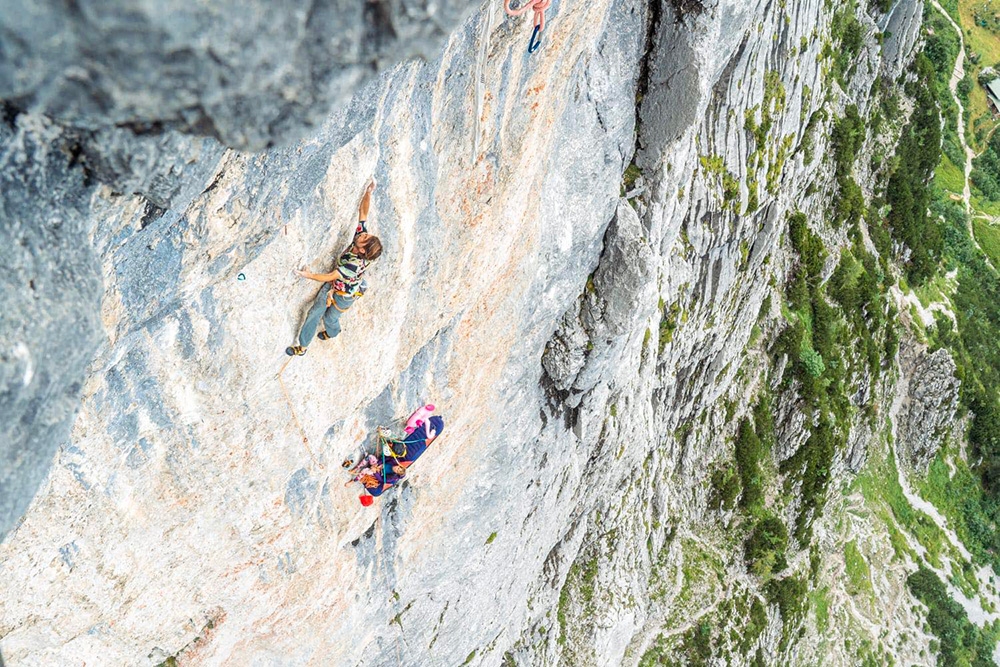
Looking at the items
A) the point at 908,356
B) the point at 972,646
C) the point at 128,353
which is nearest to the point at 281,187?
the point at 128,353

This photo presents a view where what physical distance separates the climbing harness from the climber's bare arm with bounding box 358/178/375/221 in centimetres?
383

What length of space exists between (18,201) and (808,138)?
97.1 ft

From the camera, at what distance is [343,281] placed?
404 inches

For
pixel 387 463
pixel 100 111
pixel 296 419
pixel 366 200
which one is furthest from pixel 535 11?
pixel 387 463

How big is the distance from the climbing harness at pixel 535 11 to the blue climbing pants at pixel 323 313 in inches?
215

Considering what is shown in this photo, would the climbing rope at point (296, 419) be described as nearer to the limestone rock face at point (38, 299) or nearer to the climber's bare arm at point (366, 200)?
the climber's bare arm at point (366, 200)

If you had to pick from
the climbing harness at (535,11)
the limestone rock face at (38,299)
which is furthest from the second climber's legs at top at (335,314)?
the climbing harness at (535,11)

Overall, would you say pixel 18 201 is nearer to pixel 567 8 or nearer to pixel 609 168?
pixel 567 8

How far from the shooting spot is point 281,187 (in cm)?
898

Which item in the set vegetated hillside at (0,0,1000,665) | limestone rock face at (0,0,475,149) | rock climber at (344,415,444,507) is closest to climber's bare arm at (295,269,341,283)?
vegetated hillside at (0,0,1000,665)

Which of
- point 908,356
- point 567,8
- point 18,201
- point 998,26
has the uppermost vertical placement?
point 998,26

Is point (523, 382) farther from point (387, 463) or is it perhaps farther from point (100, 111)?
point (100, 111)

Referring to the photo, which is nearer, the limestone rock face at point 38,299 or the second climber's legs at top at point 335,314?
the limestone rock face at point 38,299

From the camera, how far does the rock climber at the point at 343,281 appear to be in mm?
10211
